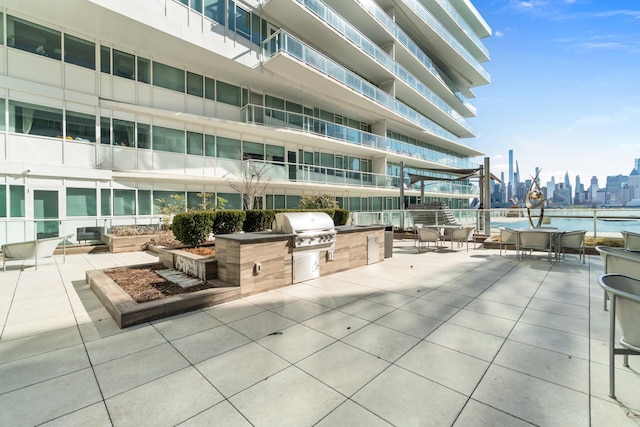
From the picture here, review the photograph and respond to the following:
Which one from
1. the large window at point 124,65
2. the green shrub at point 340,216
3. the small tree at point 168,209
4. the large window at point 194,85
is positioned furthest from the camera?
the large window at point 194,85

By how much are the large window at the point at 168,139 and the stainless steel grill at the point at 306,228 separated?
1060cm

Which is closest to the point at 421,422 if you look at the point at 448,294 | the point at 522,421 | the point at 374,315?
the point at 522,421

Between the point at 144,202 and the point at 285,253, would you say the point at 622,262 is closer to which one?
the point at 285,253

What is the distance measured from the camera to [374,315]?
3.93 metres

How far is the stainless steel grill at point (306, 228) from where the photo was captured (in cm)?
554

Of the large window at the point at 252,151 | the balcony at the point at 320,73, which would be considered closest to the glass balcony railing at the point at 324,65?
the balcony at the point at 320,73

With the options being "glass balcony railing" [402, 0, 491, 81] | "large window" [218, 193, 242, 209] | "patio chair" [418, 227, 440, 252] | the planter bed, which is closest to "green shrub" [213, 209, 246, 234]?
the planter bed

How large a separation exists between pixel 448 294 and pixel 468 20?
149 feet

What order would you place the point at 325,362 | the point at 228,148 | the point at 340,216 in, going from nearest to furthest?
the point at 325,362, the point at 340,216, the point at 228,148

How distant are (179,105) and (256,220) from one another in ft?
27.5

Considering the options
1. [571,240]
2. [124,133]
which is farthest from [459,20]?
[124,133]

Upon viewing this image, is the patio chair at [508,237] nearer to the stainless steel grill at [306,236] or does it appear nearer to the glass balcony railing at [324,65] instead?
the stainless steel grill at [306,236]

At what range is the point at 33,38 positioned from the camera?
10422 millimetres

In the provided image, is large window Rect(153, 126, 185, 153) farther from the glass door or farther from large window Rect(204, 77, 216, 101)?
the glass door
